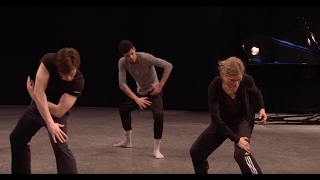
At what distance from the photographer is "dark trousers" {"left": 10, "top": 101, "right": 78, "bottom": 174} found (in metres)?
2.86

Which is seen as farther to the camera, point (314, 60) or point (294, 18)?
point (294, 18)

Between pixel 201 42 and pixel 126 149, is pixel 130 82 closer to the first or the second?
pixel 201 42

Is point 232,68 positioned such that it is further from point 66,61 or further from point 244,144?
point 66,61

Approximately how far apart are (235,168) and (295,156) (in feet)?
2.59

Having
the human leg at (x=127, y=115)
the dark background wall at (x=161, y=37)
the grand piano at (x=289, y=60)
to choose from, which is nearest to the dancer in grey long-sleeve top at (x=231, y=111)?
the human leg at (x=127, y=115)

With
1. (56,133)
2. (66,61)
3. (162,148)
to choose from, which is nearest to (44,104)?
(56,133)

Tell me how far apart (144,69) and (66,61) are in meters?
1.80

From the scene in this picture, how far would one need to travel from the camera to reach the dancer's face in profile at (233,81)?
2903mm

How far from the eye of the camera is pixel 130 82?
7.85 metres

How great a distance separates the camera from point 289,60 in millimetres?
6910

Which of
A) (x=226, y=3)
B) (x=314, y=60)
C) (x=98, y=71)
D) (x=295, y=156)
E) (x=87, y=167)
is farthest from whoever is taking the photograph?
(x=98, y=71)

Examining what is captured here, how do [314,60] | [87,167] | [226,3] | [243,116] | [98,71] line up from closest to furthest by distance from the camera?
[243,116] < [87,167] < [314,60] < [226,3] < [98,71]

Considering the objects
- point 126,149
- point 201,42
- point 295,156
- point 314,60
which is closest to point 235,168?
point 295,156

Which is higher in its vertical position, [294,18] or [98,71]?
[294,18]
